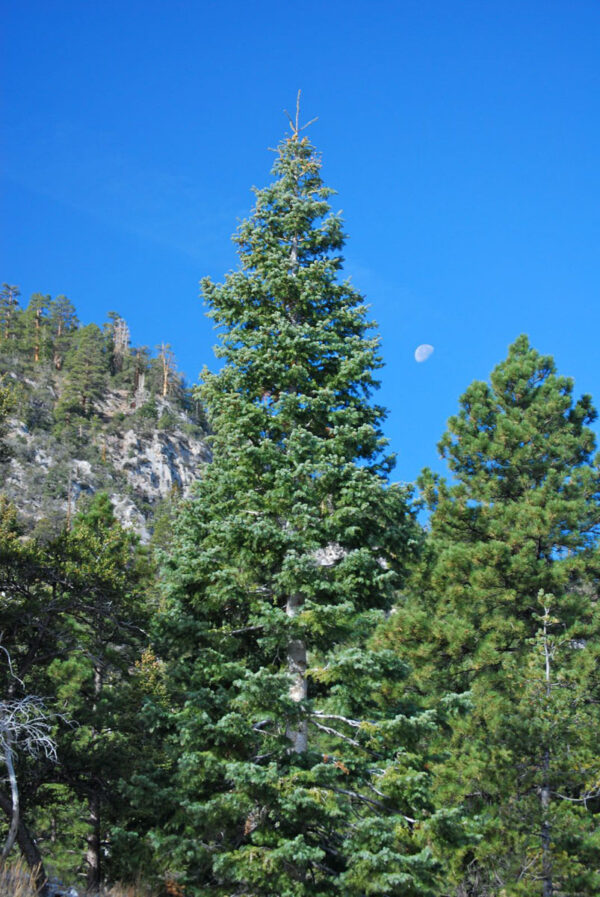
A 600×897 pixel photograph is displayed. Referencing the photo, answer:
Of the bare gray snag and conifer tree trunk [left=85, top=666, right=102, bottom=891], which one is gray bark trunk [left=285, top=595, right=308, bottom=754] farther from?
conifer tree trunk [left=85, top=666, right=102, bottom=891]

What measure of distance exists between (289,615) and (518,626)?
6695 mm

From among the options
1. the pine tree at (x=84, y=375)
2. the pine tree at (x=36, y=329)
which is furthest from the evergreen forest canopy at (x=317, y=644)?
the pine tree at (x=36, y=329)

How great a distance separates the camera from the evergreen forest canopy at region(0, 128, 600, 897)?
8570mm

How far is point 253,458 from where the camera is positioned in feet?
35.3

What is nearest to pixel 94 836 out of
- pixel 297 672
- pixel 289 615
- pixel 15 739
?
pixel 15 739

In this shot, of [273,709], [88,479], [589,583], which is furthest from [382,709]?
[88,479]

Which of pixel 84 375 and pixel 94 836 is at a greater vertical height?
pixel 84 375

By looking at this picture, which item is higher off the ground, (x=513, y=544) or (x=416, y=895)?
(x=513, y=544)

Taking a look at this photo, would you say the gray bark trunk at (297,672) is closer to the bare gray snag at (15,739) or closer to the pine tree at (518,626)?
the pine tree at (518,626)

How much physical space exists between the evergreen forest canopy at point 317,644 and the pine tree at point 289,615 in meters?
0.04

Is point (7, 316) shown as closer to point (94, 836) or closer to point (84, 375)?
point (84, 375)

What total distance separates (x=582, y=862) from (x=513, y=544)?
587cm

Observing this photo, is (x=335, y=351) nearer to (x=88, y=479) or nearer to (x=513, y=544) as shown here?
(x=513, y=544)

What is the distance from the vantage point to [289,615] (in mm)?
9742
